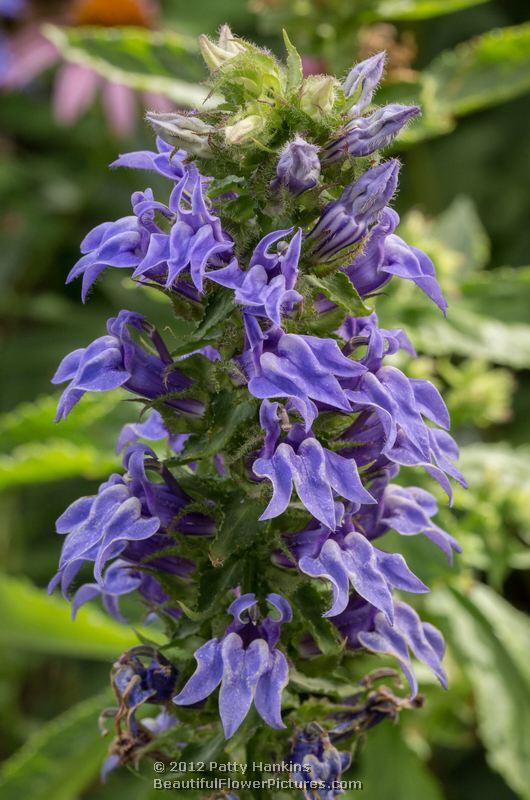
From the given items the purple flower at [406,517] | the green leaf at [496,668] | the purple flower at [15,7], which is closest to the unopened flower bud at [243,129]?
the purple flower at [406,517]

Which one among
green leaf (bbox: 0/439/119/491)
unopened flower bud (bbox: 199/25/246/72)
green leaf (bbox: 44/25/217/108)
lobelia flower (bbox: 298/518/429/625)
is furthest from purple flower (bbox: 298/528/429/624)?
green leaf (bbox: 44/25/217/108)

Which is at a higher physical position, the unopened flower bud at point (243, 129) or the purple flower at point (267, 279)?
the unopened flower bud at point (243, 129)

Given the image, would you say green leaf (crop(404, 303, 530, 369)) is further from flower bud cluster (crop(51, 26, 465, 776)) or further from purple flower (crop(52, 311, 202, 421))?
purple flower (crop(52, 311, 202, 421))

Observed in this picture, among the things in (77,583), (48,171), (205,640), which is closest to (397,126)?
(205,640)

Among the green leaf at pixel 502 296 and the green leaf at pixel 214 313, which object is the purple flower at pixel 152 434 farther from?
the green leaf at pixel 502 296

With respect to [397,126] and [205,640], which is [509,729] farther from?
[397,126]

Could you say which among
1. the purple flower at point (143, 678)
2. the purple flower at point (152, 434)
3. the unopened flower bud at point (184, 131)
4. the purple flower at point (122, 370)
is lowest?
the purple flower at point (143, 678)

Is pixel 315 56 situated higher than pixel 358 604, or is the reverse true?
pixel 315 56
